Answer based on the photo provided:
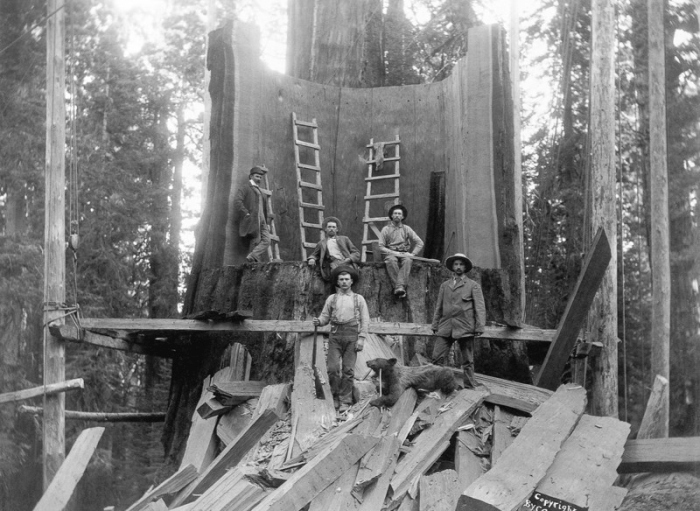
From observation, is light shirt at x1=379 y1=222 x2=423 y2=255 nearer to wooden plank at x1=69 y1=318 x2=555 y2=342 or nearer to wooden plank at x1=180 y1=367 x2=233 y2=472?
wooden plank at x1=69 y1=318 x2=555 y2=342

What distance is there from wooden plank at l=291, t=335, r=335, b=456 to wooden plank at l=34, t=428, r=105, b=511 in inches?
92.7

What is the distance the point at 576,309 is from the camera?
35.2ft

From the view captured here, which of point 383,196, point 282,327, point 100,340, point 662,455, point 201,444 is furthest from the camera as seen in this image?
point 383,196

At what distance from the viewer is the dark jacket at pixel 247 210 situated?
542 inches

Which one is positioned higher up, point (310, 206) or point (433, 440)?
point (310, 206)

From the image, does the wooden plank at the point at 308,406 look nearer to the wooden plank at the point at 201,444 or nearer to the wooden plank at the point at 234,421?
the wooden plank at the point at 234,421

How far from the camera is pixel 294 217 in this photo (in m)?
15.6

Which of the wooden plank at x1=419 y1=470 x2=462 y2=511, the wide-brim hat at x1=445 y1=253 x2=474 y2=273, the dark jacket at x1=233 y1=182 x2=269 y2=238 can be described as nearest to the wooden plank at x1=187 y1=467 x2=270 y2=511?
the wooden plank at x1=419 y1=470 x2=462 y2=511

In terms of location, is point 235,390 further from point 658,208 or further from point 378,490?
point 658,208

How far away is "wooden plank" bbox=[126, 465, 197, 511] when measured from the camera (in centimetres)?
891

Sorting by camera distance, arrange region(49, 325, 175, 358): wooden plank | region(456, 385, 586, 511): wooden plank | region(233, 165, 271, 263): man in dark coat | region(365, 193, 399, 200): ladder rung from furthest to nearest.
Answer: region(365, 193, 399, 200): ladder rung → region(233, 165, 271, 263): man in dark coat → region(49, 325, 175, 358): wooden plank → region(456, 385, 586, 511): wooden plank

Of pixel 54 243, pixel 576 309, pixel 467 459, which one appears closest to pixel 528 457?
pixel 467 459

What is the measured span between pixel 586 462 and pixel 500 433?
0.91 meters

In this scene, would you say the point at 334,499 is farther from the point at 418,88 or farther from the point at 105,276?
the point at 105,276
